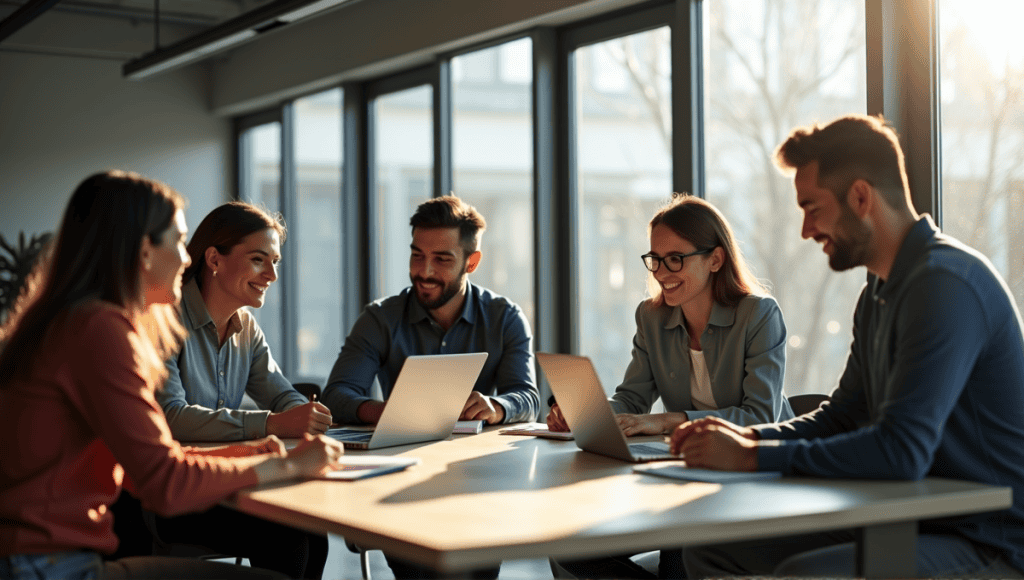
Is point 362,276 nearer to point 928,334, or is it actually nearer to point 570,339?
point 570,339

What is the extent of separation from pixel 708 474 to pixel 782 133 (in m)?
4.56

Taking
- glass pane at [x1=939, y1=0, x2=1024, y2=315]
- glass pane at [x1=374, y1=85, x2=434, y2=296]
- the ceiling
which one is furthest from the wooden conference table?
the ceiling

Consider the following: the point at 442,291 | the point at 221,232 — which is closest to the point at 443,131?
the point at 442,291

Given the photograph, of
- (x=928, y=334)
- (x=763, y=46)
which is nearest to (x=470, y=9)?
(x=763, y=46)

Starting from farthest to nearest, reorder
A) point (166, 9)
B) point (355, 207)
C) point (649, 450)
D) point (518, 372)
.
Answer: point (166, 9)
point (355, 207)
point (518, 372)
point (649, 450)

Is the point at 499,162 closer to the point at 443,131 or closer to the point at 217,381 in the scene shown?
the point at 443,131

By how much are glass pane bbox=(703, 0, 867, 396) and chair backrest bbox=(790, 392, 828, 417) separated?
1.90 metres

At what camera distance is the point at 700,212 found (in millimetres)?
3096

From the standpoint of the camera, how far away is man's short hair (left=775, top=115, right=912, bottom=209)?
2.14 meters

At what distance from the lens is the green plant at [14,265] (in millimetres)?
6656

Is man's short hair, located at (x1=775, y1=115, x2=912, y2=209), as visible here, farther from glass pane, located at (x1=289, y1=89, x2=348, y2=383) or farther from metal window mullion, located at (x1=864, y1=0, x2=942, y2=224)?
glass pane, located at (x1=289, y1=89, x2=348, y2=383)

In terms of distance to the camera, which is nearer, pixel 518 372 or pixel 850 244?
pixel 850 244

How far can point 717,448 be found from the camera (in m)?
2.08

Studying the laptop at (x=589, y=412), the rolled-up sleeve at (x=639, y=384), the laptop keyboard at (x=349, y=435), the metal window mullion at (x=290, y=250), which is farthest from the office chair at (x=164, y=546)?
the metal window mullion at (x=290, y=250)
